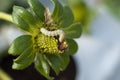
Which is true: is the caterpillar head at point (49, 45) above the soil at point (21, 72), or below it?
below

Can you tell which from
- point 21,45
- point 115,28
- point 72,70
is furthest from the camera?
point 115,28

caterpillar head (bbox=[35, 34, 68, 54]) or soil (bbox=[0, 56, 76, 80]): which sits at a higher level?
soil (bbox=[0, 56, 76, 80])

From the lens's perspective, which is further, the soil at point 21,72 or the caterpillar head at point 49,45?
the soil at point 21,72

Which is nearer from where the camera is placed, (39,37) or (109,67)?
(39,37)

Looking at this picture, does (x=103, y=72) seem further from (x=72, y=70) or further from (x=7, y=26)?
(x=7, y=26)

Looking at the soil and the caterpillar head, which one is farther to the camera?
the soil

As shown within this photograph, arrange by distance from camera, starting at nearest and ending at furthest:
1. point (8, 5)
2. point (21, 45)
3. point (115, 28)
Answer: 1. point (21, 45)
2. point (8, 5)
3. point (115, 28)

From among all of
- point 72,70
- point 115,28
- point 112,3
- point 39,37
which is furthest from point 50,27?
point 115,28

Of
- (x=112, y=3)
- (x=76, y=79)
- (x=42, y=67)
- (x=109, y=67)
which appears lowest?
(x=42, y=67)

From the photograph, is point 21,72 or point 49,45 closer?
point 49,45

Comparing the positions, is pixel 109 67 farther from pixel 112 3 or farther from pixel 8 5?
pixel 8 5

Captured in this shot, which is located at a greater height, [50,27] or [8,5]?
[8,5]
